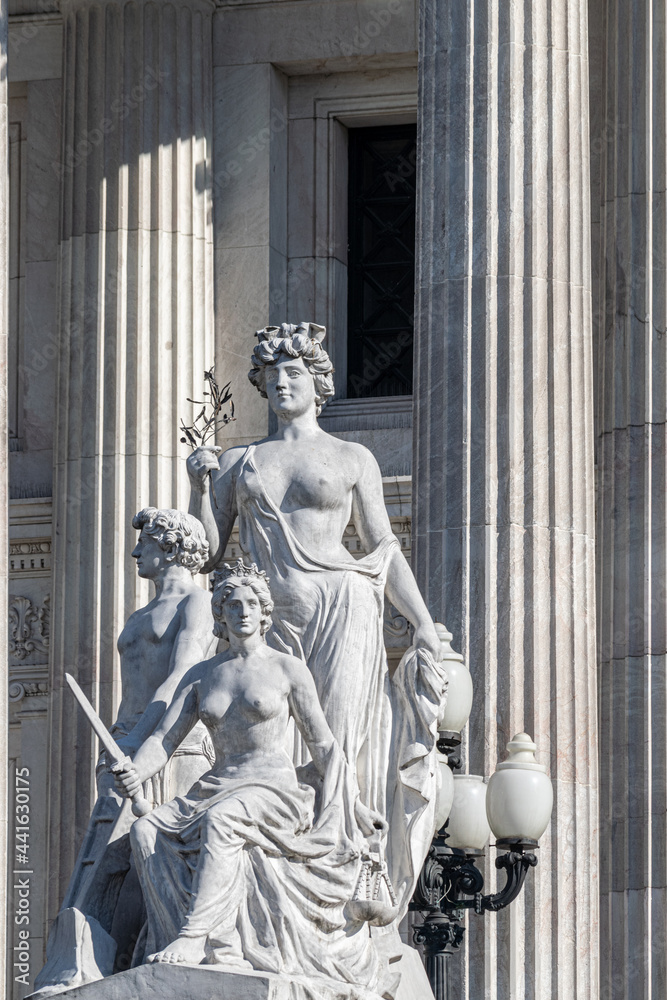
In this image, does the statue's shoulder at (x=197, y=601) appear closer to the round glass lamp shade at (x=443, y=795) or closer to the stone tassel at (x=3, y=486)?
the round glass lamp shade at (x=443, y=795)

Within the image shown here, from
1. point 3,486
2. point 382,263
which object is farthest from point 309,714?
point 382,263

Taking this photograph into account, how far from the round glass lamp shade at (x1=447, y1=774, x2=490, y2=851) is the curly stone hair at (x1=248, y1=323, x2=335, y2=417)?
321 centimetres

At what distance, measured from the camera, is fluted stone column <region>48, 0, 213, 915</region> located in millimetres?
28094

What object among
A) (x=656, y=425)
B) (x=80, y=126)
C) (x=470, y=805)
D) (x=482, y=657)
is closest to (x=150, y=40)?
(x=80, y=126)

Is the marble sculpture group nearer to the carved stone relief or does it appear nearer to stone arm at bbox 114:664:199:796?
stone arm at bbox 114:664:199:796

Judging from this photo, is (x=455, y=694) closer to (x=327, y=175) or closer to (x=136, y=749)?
(x=136, y=749)

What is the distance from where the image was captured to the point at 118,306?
2923 cm

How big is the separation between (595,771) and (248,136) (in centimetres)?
1024

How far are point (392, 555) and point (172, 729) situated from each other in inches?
90.7

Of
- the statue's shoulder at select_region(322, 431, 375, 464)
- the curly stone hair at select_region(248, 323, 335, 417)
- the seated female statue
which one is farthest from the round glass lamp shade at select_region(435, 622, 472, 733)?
the seated female statue

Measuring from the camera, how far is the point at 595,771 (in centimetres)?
2234

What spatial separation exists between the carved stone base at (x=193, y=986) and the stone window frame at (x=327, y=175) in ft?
49.5

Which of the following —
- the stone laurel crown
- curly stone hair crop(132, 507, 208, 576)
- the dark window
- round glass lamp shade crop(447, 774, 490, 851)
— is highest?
the dark window

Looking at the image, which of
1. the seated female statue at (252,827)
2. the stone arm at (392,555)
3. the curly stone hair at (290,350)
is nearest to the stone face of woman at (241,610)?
the seated female statue at (252,827)
